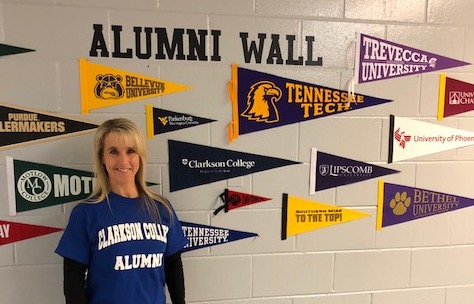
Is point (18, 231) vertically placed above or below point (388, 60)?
below

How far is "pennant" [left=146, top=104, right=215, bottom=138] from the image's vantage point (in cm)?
153

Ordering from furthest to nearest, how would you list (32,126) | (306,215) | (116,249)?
1. (306,215)
2. (32,126)
3. (116,249)

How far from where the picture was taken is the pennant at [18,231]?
149 cm

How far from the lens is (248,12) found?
1.56 m

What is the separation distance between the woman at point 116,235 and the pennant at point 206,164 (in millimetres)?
160

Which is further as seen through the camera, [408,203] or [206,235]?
[408,203]

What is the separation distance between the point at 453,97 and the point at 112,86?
135 cm

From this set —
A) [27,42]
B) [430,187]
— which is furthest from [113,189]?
[430,187]

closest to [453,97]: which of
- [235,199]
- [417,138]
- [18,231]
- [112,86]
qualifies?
[417,138]

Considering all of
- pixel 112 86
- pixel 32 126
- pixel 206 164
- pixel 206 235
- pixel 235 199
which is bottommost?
pixel 206 235

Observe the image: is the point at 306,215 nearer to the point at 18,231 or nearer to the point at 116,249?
the point at 116,249

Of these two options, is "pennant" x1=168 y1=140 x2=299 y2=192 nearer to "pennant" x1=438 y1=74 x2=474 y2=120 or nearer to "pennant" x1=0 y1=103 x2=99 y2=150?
"pennant" x1=0 y1=103 x2=99 y2=150

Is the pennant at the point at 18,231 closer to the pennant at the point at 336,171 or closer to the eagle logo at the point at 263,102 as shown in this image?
the eagle logo at the point at 263,102

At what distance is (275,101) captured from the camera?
5.31ft
